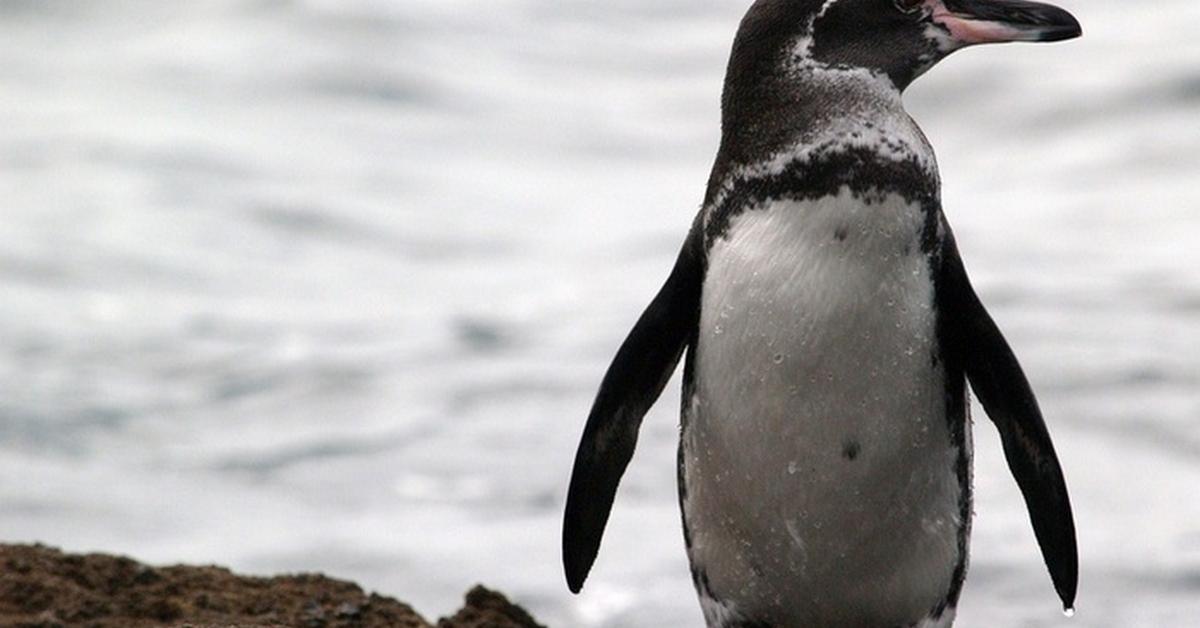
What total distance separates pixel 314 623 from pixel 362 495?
4.25m

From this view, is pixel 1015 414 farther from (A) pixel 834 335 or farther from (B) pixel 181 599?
(B) pixel 181 599

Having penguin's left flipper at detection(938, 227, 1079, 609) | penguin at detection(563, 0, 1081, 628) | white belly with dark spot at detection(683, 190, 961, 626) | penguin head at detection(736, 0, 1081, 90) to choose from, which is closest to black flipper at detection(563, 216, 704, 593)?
penguin at detection(563, 0, 1081, 628)

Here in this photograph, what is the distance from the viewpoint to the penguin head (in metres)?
4.75

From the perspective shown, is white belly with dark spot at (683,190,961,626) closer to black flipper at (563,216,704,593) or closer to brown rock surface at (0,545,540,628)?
black flipper at (563,216,704,593)

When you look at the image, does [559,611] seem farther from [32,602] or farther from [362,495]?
[32,602]

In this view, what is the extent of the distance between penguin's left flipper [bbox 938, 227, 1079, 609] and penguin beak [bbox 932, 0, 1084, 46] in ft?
1.48

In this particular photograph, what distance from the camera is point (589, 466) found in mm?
5191

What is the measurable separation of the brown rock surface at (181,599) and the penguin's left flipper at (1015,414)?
4.47 ft

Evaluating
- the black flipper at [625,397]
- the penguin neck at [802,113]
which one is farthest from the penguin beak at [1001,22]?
the black flipper at [625,397]

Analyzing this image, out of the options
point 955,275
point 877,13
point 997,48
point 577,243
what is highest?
point 997,48

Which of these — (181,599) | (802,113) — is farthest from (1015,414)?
(181,599)

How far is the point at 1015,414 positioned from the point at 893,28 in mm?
904

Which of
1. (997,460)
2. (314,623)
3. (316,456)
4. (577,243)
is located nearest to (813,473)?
(314,623)

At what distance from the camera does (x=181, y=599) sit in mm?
5453
